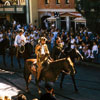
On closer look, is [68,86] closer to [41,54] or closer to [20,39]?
[41,54]

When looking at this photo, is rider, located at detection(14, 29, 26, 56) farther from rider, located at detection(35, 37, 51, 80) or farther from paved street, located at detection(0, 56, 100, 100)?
rider, located at detection(35, 37, 51, 80)

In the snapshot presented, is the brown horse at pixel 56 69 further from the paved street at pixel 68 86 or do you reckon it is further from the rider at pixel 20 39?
the rider at pixel 20 39

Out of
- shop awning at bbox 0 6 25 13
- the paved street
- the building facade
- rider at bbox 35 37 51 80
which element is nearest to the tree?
the paved street

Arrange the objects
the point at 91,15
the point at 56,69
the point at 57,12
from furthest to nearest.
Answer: the point at 57,12 < the point at 91,15 < the point at 56,69

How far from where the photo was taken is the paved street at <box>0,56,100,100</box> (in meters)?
11.7

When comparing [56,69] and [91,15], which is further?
[91,15]

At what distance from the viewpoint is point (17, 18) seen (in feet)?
141

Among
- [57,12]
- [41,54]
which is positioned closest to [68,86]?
[41,54]

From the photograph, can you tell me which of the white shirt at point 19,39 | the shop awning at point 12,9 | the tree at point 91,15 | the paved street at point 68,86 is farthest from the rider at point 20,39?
the shop awning at point 12,9

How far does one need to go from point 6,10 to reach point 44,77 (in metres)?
32.4

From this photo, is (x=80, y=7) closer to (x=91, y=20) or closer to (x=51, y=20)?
(x=91, y=20)

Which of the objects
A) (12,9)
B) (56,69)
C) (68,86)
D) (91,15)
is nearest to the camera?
(56,69)

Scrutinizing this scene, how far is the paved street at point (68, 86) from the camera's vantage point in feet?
38.3

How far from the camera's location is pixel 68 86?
13.2 m
